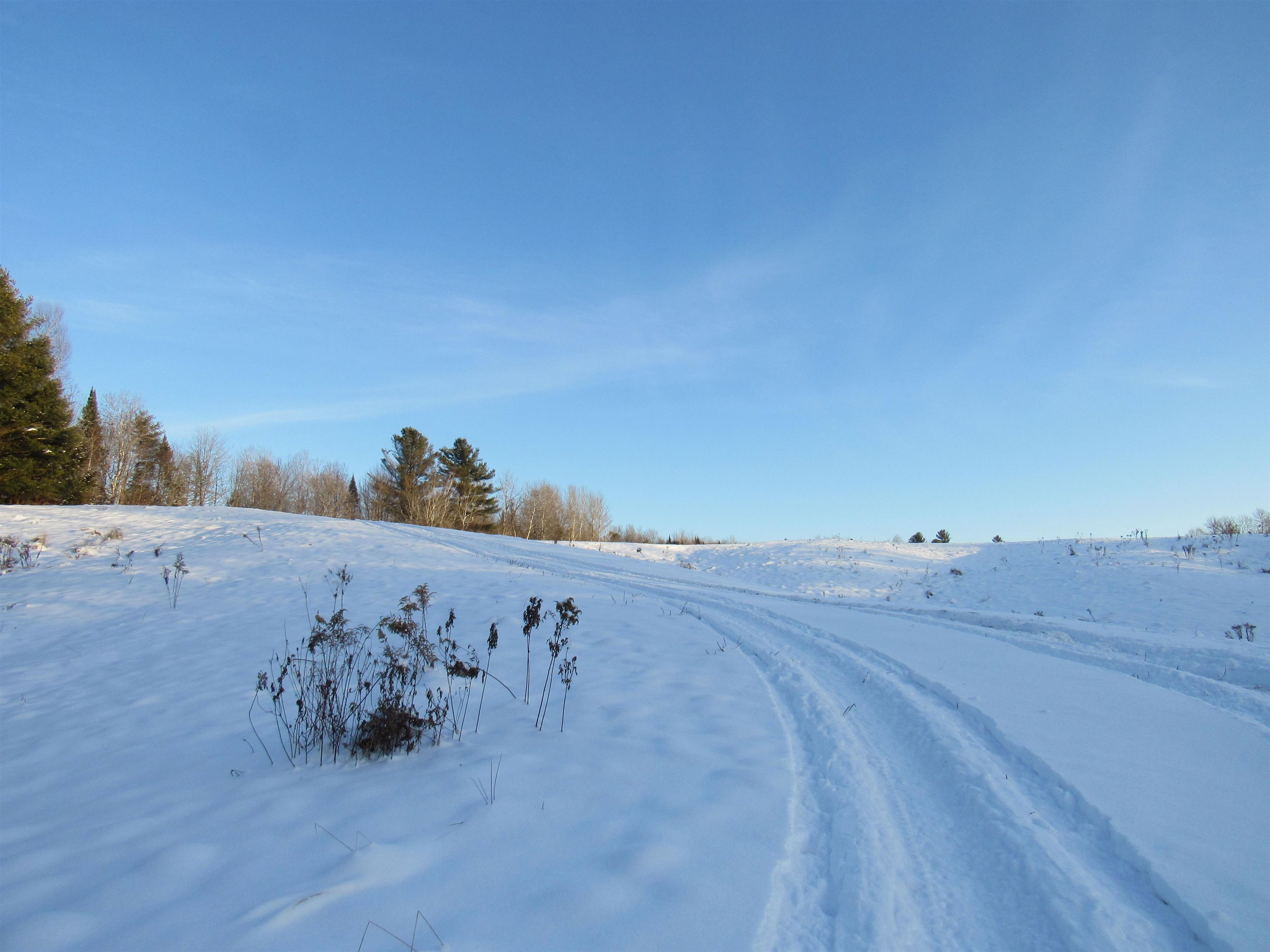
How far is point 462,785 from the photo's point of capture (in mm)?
3285

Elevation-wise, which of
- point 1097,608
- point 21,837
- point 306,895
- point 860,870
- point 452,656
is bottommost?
point 21,837

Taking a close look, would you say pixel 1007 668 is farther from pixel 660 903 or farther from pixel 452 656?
pixel 452 656

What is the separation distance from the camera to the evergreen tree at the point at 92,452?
25.8 m

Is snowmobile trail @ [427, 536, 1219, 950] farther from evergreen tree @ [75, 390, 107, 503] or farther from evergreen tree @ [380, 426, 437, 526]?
evergreen tree @ [380, 426, 437, 526]

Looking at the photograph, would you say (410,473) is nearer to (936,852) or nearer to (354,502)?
→ (354,502)

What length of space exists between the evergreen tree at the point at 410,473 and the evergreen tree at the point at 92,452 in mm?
16097

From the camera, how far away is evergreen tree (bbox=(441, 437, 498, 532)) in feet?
142

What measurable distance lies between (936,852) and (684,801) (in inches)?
48.5

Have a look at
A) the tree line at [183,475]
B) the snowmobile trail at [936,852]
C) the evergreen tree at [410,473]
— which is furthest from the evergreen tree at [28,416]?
the snowmobile trail at [936,852]

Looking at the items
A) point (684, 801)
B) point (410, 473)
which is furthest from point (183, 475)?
point (684, 801)

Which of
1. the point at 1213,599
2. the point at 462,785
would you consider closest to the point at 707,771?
the point at 462,785

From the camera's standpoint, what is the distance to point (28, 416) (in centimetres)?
2119

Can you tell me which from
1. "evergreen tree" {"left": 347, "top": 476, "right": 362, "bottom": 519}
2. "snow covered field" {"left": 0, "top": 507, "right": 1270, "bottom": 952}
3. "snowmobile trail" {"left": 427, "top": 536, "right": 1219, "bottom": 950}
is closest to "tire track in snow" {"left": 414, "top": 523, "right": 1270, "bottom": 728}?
"snow covered field" {"left": 0, "top": 507, "right": 1270, "bottom": 952}

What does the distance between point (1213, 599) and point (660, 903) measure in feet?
39.5
